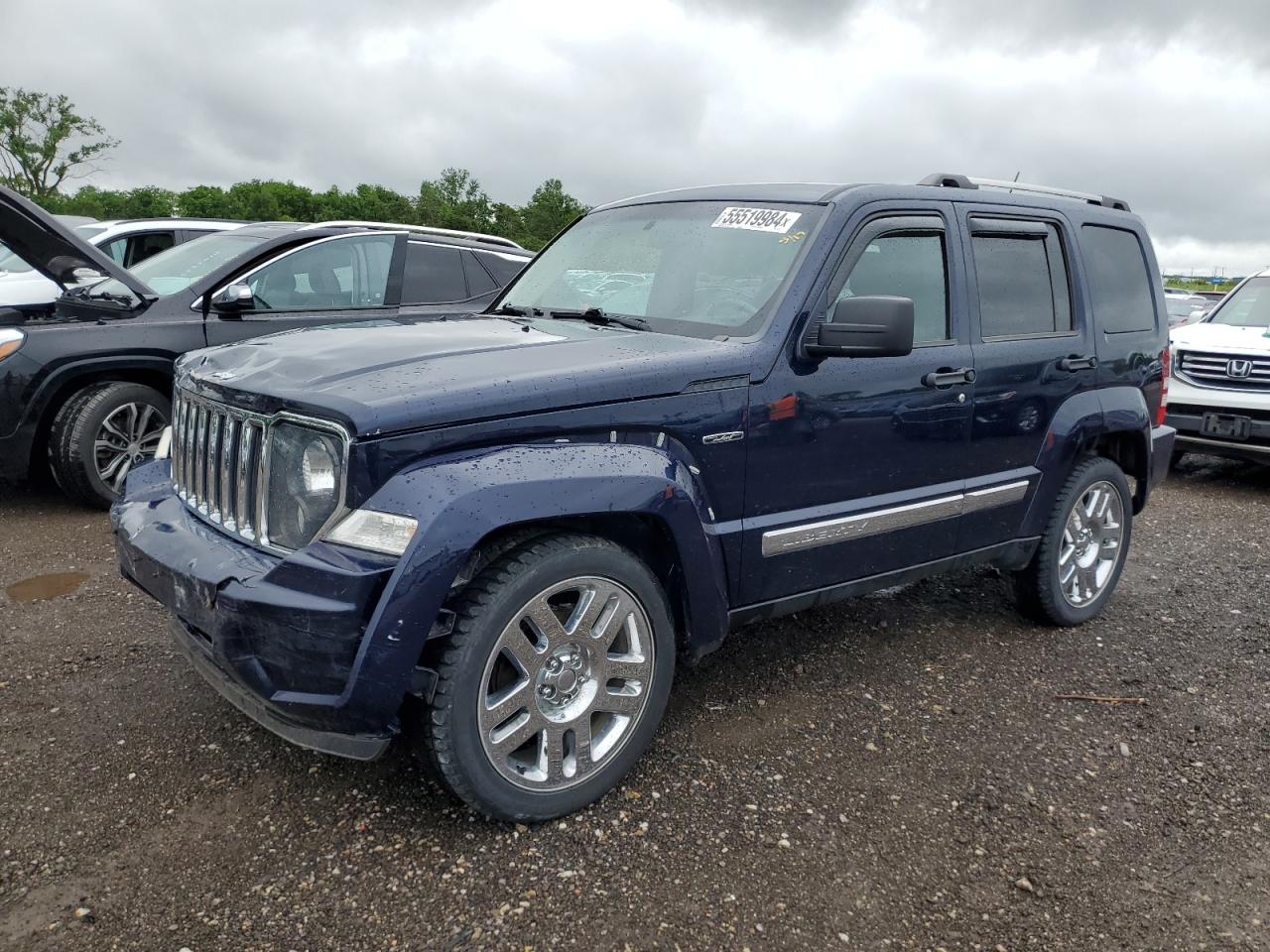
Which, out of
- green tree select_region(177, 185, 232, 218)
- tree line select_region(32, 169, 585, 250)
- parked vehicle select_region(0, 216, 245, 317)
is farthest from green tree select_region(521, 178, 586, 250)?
parked vehicle select_region(0, 216, 245, 317)

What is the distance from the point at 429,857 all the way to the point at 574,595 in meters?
0.82

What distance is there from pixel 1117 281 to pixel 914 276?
5.08ft

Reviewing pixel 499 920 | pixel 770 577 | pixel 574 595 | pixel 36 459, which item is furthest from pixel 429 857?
pixel 36 459

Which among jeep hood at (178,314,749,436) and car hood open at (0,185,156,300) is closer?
jeep hood at (178,314,749,436)

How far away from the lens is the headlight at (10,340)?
543 centimetres

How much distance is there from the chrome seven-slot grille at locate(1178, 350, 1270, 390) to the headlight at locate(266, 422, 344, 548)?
25.6 feet

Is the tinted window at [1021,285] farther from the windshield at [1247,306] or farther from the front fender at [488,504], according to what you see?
the windshield at [1247,306]

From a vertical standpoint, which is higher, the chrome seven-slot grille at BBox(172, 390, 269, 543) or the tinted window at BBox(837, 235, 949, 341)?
the tinted window at BBox(837, 235, 949, 341)

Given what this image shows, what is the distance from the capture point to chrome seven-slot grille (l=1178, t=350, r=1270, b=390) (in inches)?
305

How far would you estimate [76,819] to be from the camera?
276 centimetres

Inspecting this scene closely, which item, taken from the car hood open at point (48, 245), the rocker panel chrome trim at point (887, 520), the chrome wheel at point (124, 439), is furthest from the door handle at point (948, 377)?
the car hood open at point (48, 245)

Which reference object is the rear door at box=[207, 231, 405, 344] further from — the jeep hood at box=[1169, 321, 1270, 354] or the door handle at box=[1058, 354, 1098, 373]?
the jeep hood at box=[1169, 321, 1270, 354]

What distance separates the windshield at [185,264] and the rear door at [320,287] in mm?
310

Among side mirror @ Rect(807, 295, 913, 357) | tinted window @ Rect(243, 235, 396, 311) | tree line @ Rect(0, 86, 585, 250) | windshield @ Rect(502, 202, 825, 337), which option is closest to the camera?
side mirror @ Rect(807, 295, 913, 357)
